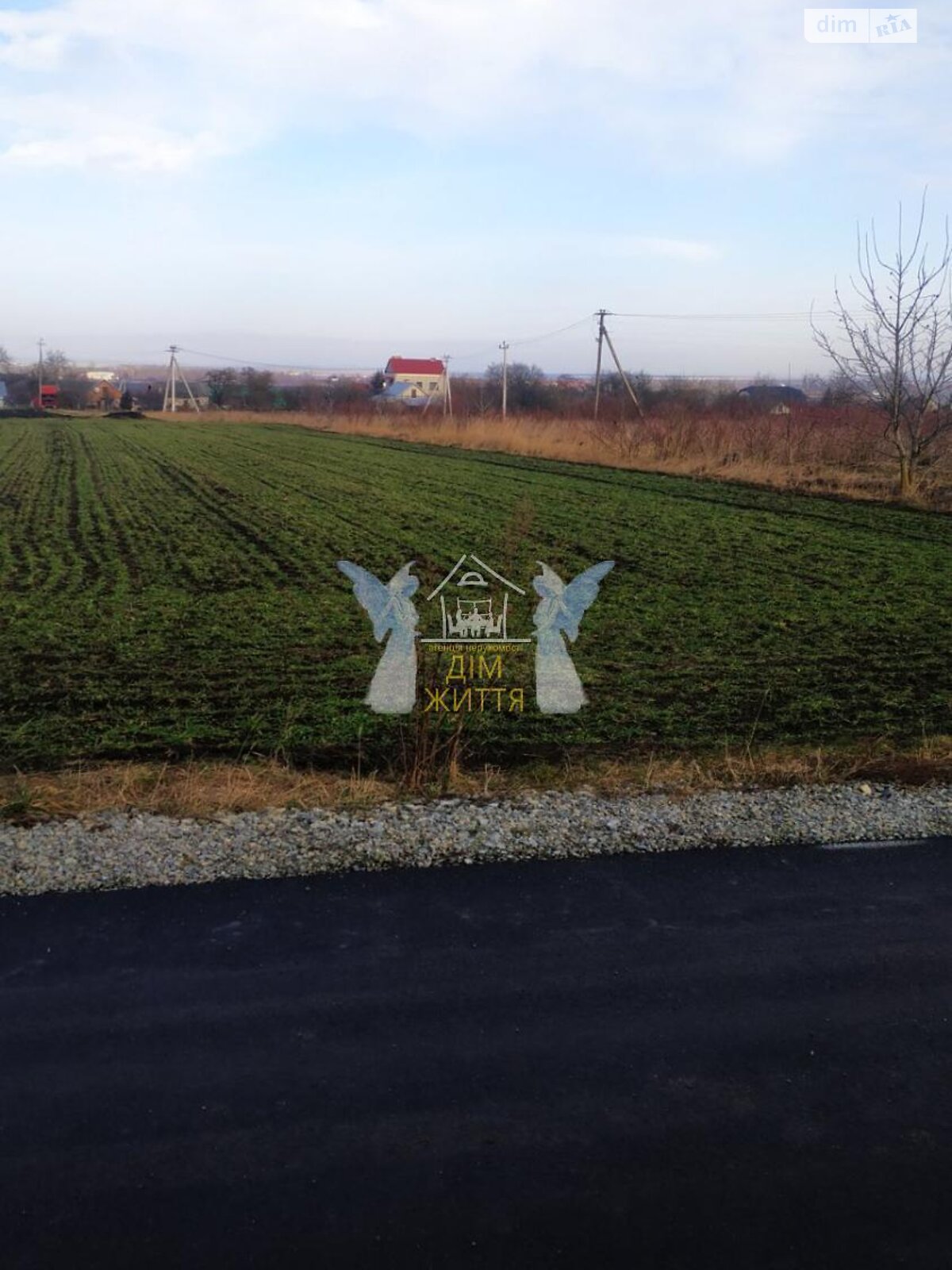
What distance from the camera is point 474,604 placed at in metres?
11.0

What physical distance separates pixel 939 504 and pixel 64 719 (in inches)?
645

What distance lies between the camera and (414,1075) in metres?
3.39

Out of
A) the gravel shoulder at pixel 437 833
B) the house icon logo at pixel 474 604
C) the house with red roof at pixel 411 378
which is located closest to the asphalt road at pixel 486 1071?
the gravel shoulder at pixel 437 833

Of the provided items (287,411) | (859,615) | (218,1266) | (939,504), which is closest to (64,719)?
(218,1266)

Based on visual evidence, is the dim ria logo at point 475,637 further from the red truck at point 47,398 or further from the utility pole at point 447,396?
the red truck at point 47,398

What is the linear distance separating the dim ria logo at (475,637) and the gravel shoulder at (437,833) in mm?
1521

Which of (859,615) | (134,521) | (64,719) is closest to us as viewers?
(64,719)

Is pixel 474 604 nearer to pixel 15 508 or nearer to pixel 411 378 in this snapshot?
pixel 15 508

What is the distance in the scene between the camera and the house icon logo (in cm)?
925

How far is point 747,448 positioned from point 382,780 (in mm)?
21153

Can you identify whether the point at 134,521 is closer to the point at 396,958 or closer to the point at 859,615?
the point at 859,615

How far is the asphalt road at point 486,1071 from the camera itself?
2.76 m

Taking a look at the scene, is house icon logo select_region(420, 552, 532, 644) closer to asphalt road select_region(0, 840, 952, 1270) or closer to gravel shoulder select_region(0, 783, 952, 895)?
gravel shoulder select_region(0, 783, 952, 895)

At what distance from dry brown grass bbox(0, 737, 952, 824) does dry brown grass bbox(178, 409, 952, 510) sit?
14.5 m
